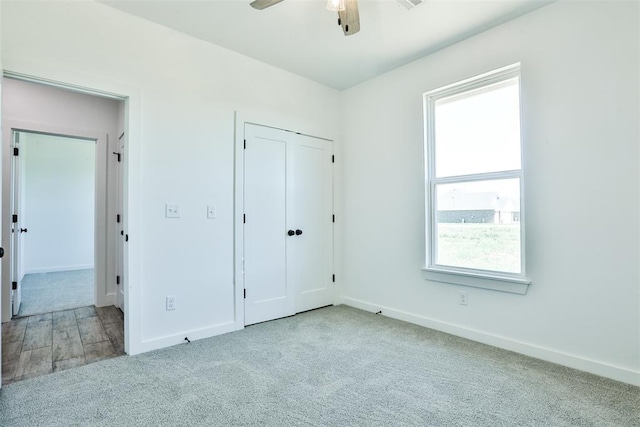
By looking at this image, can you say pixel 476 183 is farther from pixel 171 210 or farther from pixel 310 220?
pixel 171 210

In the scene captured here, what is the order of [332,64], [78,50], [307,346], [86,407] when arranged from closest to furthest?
[86,407] → [78,50] → [307,346] → [332,64]

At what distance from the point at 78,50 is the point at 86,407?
2.36 m

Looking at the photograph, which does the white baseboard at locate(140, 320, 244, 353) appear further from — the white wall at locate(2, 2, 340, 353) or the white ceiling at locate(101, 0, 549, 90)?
the white ceiling at locate(101, 0, 549, 90)

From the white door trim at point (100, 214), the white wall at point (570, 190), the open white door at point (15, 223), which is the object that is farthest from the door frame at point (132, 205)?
the white wall at point (570, 190)

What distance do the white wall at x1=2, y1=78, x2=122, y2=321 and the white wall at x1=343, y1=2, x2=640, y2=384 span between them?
12.1ft

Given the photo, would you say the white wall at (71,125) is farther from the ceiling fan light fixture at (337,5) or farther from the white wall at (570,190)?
the white wall at (570,190)

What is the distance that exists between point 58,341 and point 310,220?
101 inches

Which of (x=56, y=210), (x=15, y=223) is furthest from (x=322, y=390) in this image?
(x=56, y=210)

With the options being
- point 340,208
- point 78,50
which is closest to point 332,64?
point 340,208

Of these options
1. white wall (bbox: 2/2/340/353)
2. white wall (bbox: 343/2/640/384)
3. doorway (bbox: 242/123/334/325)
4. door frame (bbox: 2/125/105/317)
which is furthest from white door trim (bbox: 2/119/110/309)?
white wall (bbox: 343/2/640/384)

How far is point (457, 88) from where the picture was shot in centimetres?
295

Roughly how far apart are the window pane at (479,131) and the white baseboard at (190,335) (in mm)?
2449

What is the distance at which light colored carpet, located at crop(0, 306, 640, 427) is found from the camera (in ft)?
5.62

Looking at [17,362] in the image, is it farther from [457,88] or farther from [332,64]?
[457,88]
